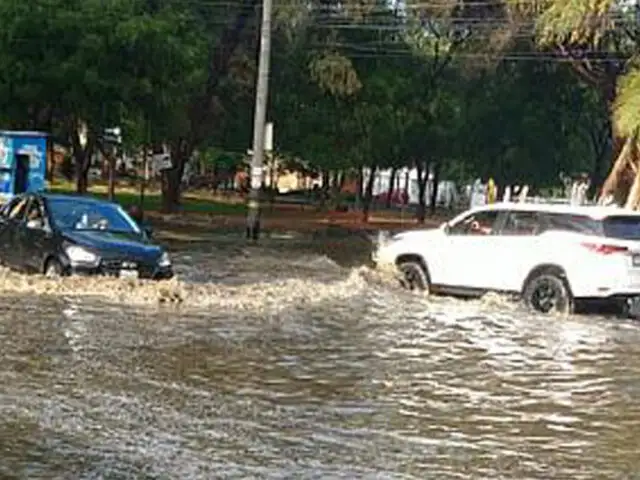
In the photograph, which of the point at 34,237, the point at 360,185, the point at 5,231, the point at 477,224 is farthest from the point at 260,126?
the point at 360,185

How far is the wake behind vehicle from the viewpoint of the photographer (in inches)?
733

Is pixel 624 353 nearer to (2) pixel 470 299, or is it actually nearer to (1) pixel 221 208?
(2) pixel 470 299

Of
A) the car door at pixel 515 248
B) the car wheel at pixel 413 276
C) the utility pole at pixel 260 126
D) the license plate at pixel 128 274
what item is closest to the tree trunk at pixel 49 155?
the utility pole at pixel 260 126

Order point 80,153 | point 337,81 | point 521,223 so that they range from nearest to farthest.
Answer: point 521,223 < point 80,153 < point 337,81

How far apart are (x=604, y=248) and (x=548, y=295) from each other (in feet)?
3.78

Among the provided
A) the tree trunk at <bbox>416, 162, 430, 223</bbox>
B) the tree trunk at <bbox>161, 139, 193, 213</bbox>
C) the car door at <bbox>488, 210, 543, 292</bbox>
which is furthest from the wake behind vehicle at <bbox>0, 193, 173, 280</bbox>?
the tree trunk at <bbox>416, 162, 430, 223</bbox>

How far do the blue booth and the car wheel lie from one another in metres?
13.4

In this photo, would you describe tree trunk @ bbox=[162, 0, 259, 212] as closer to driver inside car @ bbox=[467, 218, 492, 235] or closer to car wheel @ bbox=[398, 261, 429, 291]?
car wheel @ bbox=[398, 261, 429, 291]

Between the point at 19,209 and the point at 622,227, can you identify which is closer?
the point at 622,227

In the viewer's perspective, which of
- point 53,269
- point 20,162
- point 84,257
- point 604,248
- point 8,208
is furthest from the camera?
point 20,162

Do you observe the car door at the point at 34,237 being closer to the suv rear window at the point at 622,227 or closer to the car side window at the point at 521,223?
the car side window at the point at 521,223

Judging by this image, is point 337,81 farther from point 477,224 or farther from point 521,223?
point 521,223

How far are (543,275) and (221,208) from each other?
43.5 meters

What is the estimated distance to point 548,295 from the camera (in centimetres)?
2072
